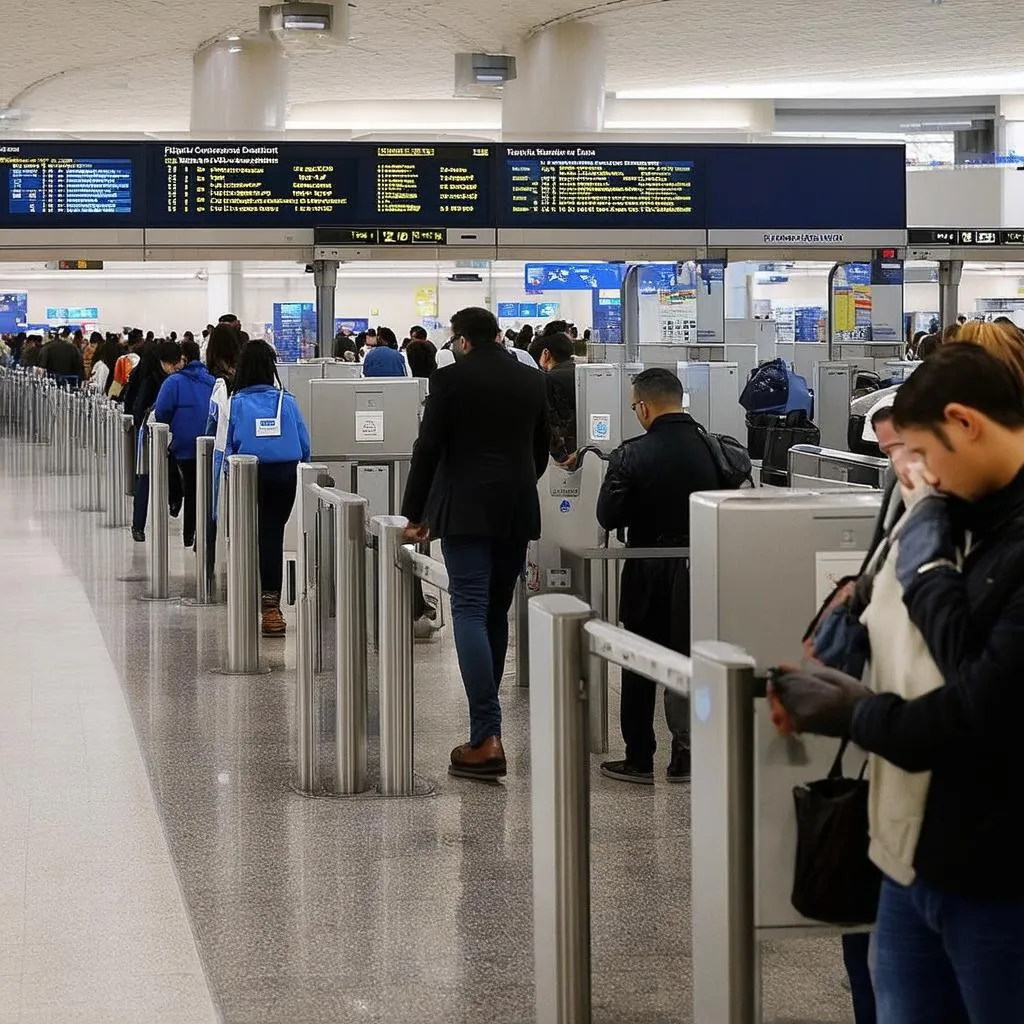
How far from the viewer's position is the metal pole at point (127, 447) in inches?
550

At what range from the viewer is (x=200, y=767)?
629 centimetres

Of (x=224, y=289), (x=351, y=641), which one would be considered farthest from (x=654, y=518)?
(x=224, y=289)

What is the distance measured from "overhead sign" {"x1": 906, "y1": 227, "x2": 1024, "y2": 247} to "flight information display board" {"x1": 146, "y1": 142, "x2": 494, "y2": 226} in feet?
14.1

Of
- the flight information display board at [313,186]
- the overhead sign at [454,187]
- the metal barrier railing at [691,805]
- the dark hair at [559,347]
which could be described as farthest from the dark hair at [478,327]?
the flight information display board at [313,186]

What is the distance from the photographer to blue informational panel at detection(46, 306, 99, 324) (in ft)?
158

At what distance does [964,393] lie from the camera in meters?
2.29

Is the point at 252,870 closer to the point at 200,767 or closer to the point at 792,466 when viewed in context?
the point at 200,767

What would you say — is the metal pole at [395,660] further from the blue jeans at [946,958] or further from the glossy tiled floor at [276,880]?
the blue jeans at [946,958]

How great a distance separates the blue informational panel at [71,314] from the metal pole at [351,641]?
43.8 meters

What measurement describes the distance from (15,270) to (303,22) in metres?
33.4

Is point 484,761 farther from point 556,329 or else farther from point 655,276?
point 655,276

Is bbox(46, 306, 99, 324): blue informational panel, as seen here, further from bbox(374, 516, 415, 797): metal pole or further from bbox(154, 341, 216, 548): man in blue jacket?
bbox(374, 516, 415, 797): metal pole

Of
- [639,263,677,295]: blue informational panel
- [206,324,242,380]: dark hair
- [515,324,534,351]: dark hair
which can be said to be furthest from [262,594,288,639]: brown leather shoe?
[639,263,677,295]: blue informational panel

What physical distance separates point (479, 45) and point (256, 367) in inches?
485
